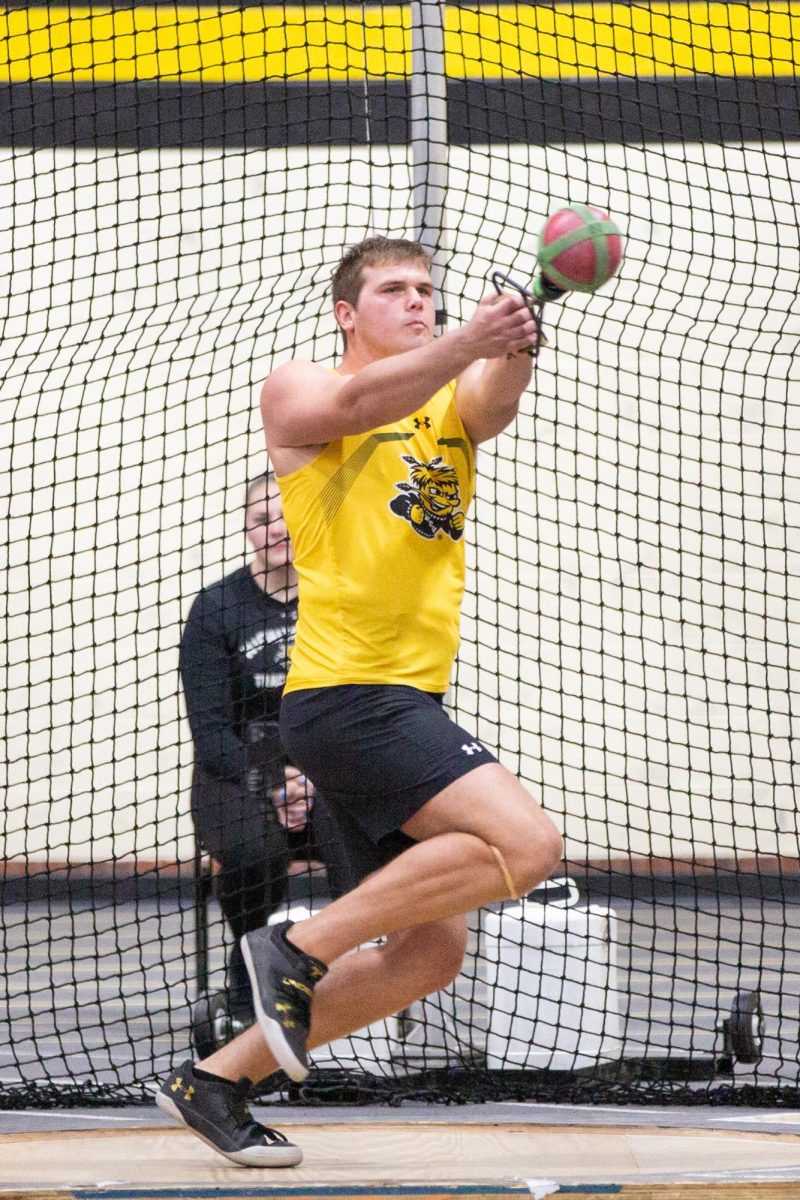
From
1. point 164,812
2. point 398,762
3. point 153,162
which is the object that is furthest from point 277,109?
point 398,762

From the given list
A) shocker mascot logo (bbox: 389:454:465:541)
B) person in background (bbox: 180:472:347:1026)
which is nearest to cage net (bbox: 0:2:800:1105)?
person in background (bbox: 180:472:347:1026)

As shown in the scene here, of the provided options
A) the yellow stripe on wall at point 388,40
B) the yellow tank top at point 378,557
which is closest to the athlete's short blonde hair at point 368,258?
the yellow tank top at point 378,557

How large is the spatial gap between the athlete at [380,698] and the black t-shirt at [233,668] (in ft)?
5.12

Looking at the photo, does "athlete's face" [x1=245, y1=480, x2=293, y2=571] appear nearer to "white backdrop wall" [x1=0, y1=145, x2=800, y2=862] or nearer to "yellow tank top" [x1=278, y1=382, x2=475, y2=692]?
"yellow tank top" [x1=278, y1=382, x2=475, y2=692]

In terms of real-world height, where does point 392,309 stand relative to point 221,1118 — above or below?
above

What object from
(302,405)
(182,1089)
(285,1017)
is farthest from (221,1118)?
(302,405)

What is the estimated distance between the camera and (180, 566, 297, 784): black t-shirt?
15.1ft

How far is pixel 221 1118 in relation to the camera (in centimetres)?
302

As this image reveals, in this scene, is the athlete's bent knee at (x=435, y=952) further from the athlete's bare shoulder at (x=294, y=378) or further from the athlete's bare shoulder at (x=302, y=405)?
the athlete's bare shoulder at (x=294, y=378)

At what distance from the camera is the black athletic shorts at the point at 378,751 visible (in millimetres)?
2863

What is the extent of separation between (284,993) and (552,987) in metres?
1.78

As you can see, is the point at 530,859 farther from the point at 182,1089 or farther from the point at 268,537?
the point at 268,537

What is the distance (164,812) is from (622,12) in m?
4.59

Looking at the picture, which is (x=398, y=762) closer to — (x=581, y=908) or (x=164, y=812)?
(x=581, y=908)
